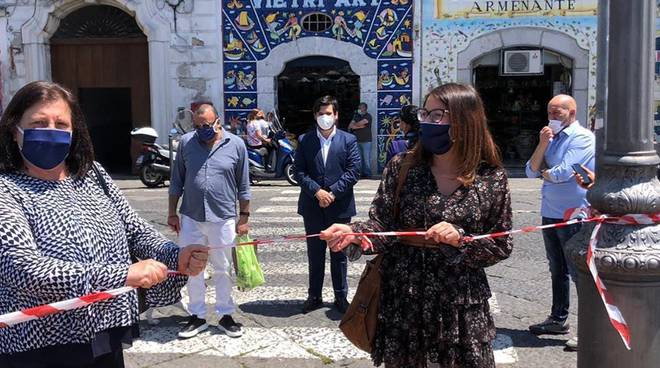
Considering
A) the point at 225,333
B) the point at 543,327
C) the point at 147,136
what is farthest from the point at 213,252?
the point at 147,136

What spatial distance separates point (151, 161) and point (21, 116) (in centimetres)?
1253

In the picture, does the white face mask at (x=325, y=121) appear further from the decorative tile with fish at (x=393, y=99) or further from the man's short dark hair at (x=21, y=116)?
the decorative tile with fish at (x=393, y=99)

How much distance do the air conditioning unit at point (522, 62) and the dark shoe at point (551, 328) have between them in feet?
40.0

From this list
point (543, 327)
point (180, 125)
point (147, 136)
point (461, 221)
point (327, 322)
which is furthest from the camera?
point (180, 125)

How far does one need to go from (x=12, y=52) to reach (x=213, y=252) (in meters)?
14.5

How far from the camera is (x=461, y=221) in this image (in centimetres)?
301

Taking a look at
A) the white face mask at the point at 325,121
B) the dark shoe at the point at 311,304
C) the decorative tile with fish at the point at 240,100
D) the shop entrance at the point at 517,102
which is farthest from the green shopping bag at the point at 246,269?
the shop entrance at the point at 517,102

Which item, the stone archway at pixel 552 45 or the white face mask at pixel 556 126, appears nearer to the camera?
the white face mask at pixel 556 126

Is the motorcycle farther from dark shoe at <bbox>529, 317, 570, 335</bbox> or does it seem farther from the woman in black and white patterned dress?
the woman in black and white patterned dress

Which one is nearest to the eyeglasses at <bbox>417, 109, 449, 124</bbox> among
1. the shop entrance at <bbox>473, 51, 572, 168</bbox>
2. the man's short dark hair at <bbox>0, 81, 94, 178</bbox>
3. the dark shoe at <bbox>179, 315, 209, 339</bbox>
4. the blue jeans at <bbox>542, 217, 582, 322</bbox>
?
the man's short dark hair at <bbox>0, 81, 94, 178</bbox>

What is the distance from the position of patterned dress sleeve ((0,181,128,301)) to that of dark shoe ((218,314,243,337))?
9.80 feet

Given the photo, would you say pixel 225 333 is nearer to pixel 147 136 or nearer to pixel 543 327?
pixel 543 327

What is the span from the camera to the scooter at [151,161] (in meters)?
14.7

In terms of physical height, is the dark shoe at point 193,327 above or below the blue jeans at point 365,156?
below
